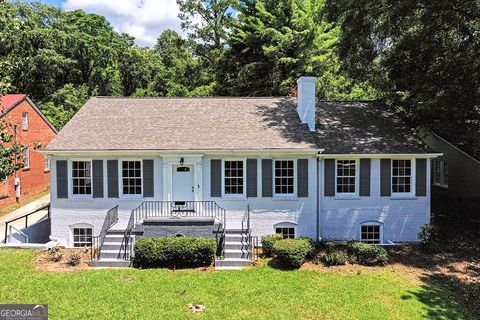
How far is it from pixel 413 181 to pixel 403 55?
23.1 feet

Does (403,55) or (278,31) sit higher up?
(278,31)

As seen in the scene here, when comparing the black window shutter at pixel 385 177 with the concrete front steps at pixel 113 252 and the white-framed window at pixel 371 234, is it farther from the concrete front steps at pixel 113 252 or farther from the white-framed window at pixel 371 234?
the concrete front steps at pixel 113 252

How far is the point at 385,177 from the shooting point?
15625 mm

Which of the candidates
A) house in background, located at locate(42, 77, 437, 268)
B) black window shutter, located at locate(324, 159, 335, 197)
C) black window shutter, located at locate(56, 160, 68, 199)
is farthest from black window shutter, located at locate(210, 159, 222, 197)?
black window shutter, located at locate(56, 160, 68, 199)

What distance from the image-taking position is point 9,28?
9195mm

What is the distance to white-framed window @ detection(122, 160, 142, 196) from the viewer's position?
1533 centimetres

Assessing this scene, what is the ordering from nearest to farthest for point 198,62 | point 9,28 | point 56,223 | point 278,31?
point 9,28 → point 56,223 → point 278,31 → point 198,62

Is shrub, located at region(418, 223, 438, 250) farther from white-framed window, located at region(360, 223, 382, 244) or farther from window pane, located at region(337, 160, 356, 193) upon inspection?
window pane, located at region(337, 160, 356, 193)

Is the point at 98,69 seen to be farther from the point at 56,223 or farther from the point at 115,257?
the point at 115,257

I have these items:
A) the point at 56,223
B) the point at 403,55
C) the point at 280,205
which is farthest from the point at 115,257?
the point at 403,55

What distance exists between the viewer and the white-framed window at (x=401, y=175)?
15.8 meters

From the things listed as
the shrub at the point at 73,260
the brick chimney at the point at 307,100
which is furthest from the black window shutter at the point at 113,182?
the brick chimney at the point at 307,100

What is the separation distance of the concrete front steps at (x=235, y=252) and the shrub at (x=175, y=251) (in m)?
0.52

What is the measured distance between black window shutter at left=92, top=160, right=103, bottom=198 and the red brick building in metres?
10.5
